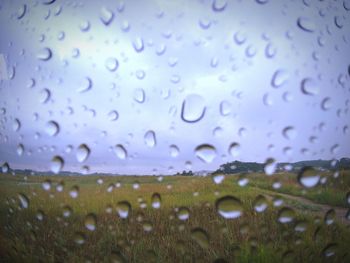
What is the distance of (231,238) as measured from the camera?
0.65m

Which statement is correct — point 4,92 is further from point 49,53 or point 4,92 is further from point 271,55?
point 271,55

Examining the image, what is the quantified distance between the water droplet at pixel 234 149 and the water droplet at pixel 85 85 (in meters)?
0.29

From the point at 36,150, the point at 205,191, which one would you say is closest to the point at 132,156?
the point at 205,191

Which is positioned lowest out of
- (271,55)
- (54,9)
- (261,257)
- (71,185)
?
(261,257)

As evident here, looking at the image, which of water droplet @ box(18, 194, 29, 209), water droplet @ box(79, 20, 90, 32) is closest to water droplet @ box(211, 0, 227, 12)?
water droplet @ box(79, 20, 90, 32)

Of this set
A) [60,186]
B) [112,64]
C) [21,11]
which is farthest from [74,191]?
[21,11]

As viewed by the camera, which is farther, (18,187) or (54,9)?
(18,187)

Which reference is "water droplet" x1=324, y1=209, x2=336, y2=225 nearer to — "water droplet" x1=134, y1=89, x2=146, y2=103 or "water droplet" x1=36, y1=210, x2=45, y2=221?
"water droplet" x1=134, y1=89, x2=146, y2=103

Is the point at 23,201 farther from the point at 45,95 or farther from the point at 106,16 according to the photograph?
the point at 106,16

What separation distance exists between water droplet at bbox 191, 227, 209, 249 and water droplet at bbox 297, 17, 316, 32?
0.43 m

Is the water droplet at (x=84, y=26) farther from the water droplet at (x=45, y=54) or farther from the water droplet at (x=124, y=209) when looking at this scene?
the water droplet at (x=124, y=209)

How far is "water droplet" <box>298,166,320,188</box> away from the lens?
624 mm

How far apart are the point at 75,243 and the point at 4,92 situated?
18.3 inches

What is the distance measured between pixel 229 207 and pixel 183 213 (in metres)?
0.09
